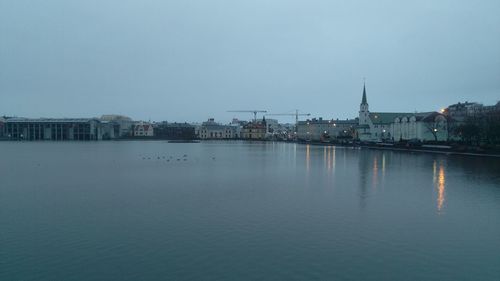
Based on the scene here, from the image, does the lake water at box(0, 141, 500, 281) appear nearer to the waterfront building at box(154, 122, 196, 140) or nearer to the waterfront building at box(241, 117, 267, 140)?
the waterfront building at box(154, 122, 196, 140)

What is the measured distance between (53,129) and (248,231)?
138 metres

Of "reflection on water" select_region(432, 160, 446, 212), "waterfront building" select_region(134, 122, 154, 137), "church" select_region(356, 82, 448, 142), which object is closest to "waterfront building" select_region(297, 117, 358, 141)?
"church" select_region(356, 82, 448, 142)

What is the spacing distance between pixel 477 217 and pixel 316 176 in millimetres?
12686

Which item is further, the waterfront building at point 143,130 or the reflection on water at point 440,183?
the waterfront building at point 143,130

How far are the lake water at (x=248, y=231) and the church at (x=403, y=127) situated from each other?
55806mm

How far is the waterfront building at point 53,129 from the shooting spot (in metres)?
132

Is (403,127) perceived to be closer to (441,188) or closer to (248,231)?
(441,188)

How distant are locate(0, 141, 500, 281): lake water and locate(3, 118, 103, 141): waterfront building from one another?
4604 inches

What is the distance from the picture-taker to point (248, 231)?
11648 mm

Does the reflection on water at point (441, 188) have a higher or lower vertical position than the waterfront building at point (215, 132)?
lower

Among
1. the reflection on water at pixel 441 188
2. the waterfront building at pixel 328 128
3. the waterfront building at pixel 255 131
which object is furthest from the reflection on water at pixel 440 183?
the waterfront building at pixel 255 131

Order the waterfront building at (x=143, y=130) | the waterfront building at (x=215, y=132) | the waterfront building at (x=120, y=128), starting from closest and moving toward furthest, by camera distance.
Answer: the waterfront building at (x=120, y=128) < the waterfront building at (x=143, y=130) < the waterfront building at (x=215, y=132)

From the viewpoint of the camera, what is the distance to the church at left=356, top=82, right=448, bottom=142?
72875mm

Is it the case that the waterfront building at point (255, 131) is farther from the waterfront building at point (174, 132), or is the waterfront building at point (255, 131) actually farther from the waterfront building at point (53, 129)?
the waterfront building at point (53, 129)
